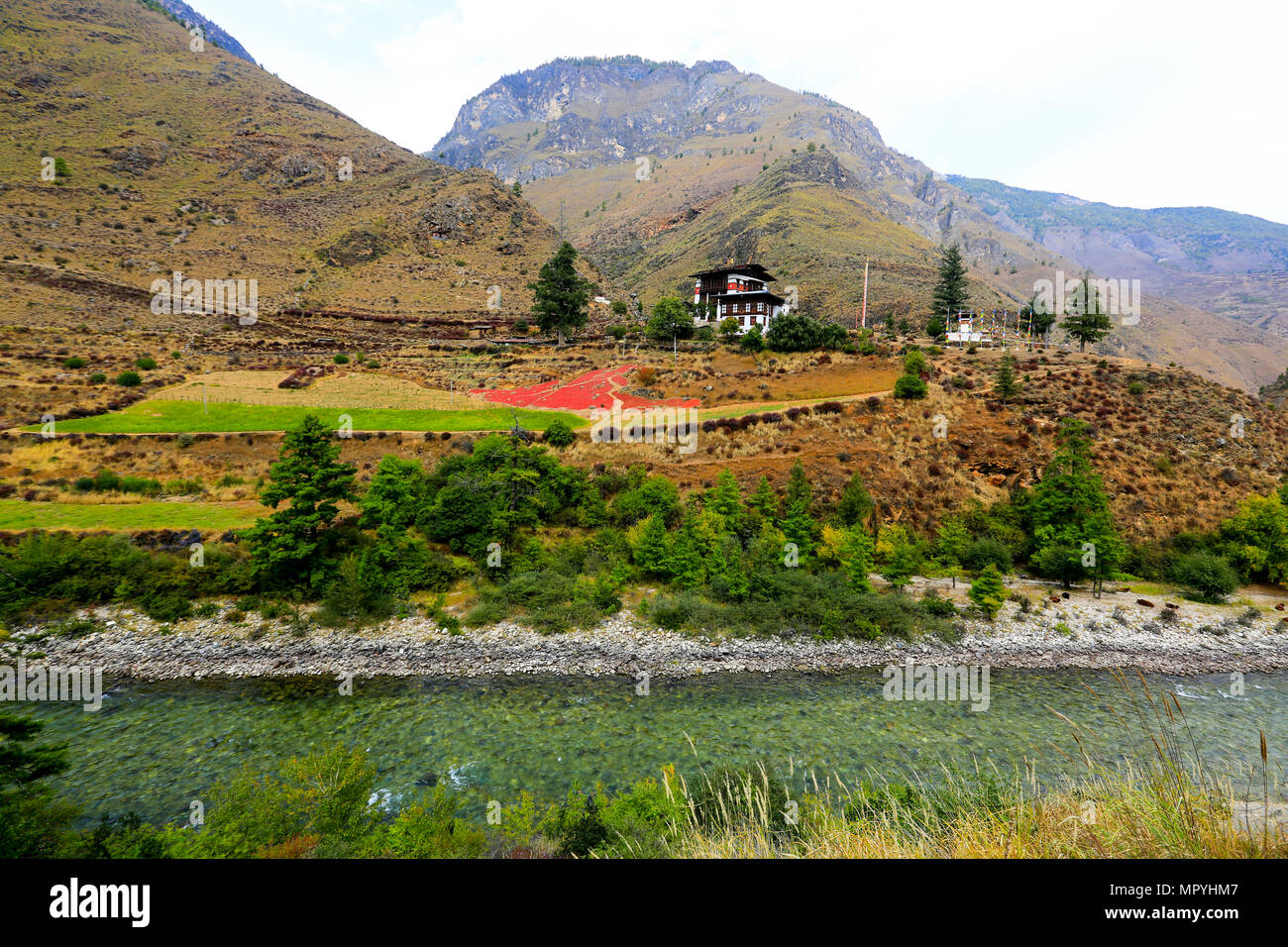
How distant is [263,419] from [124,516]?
474 inches

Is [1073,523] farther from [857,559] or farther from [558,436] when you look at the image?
[558,436]

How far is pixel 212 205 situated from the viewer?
84750 mm

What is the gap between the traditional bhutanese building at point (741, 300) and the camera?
63812mm

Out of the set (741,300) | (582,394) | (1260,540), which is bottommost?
(1260,540)

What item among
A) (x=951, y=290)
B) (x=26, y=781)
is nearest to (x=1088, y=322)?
(x=951, y=290)

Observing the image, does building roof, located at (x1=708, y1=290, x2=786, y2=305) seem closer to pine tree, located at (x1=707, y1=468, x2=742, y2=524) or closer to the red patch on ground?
the red patch on ground

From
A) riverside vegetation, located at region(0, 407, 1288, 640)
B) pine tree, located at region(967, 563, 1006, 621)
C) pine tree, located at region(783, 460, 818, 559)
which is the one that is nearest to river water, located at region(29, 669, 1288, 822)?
pine tree, located at region(967, 563, 1006, 621)

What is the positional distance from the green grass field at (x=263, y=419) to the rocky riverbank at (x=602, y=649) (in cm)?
1645

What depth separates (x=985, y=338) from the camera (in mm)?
55656

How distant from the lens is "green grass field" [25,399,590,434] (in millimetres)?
30344

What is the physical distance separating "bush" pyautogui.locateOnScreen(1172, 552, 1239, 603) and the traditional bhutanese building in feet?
152
